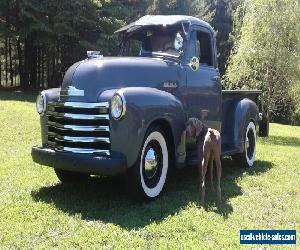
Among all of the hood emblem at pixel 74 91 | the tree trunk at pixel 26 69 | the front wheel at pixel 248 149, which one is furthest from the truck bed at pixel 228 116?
the tree trunk at pixel 26 69

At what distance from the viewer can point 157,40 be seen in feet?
26.4

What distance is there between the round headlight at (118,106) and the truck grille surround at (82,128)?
0.13m

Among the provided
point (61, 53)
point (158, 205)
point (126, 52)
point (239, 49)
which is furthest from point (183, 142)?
point (61, 53)

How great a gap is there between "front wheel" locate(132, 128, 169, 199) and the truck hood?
74cm

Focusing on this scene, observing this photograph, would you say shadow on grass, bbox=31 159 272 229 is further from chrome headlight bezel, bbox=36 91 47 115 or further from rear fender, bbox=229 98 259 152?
chrome headlight bezel, bbox=36 91 47 115

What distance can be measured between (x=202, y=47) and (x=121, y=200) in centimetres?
308

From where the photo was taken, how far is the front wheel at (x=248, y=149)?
30.8 feet

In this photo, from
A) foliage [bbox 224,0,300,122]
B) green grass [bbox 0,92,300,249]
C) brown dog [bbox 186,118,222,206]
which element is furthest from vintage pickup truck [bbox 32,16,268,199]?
foliage [bbox 224,0,300,122]

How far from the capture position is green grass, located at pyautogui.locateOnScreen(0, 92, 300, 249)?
5262mm

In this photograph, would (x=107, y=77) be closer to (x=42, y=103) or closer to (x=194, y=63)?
(x=42, y=103)

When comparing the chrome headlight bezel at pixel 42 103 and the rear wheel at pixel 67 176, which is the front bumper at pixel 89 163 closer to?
the chrome headlight bezel at pixel 42 103

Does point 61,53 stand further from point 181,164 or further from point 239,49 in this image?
point 181,164

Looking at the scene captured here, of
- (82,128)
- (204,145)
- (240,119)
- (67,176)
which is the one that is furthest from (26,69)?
(204,145)

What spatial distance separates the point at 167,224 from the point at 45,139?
88.9 inches
